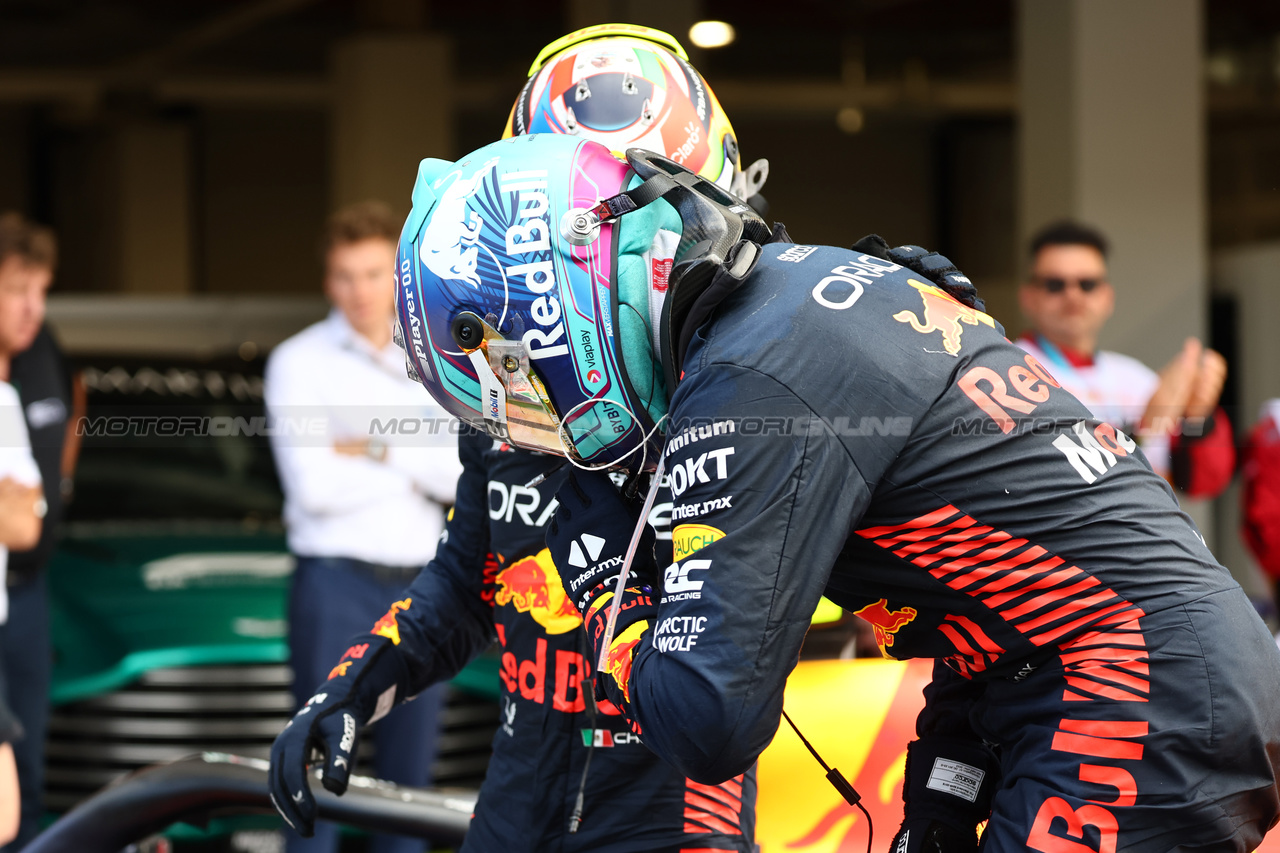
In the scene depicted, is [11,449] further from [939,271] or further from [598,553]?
[939,271]

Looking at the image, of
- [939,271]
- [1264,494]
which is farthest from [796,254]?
[1264,494]

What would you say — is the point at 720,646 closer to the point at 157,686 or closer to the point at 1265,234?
the point at 157,686

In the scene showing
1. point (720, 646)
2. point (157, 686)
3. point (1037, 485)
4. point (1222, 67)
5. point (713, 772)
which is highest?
point (1222, 67)

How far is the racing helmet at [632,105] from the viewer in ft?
5.53

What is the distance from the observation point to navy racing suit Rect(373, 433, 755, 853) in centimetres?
154

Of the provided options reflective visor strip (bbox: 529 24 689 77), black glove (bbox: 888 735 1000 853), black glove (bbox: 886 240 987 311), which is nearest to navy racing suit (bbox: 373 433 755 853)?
black glove (bbox: 888 735 1000 853)

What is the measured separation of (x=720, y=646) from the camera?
1.07 metres

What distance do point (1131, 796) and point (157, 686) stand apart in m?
2.97

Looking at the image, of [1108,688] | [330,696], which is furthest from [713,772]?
[330,696]

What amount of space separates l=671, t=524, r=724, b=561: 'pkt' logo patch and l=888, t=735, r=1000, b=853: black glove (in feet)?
1.36

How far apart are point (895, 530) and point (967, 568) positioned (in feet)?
0.23

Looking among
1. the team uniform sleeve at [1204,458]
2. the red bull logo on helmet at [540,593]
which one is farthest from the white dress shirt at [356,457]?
the team uniform sleeve at [1204,458]

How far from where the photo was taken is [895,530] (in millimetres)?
1139

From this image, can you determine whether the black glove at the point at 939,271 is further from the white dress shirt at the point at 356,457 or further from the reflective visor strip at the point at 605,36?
the white dress shirt at the point at 356,457
